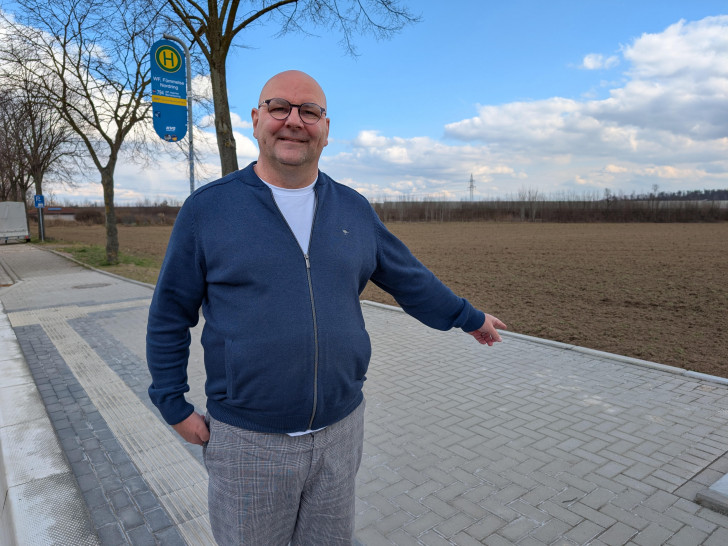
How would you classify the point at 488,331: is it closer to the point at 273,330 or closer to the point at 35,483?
the point at 273,330

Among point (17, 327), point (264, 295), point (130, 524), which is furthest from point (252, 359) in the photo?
point (17, 327)

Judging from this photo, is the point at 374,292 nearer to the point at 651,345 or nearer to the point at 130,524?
the point at 651,345

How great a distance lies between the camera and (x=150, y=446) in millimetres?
4055

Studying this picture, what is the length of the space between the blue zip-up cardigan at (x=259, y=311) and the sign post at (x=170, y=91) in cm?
789

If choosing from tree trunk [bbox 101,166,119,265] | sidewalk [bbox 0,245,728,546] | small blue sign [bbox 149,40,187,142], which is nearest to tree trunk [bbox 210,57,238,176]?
small blue sign [bbox 149,40,187,142]

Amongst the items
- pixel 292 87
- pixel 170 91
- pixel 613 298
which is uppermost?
pixel 170 91

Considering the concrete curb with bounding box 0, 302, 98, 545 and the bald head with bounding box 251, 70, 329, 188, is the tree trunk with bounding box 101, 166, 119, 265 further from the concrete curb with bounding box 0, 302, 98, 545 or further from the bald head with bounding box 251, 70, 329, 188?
the bald head with bounding box 251, 70, 329, 188

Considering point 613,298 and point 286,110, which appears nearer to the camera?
point 286,110

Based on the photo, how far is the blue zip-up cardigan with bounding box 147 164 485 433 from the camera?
1.69 meters

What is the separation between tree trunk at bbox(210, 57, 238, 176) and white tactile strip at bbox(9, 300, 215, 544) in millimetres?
3955

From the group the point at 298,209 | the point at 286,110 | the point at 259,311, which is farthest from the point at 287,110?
the point at 259,311

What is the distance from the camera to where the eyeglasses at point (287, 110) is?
1.78 meters

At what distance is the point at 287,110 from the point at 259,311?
708mm

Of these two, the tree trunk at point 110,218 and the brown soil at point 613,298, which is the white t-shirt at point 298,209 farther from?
the tree trunk at point 110,218
